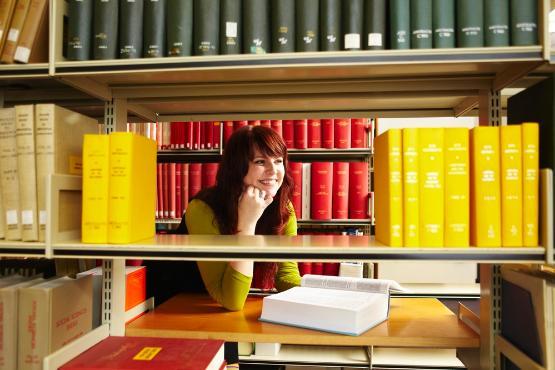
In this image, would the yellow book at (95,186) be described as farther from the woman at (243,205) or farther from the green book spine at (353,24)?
the green book spine at (353,24)

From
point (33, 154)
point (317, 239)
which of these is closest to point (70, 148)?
point (33, 154)

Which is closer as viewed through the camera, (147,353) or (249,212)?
(147,353)

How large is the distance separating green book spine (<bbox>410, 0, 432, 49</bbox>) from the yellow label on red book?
972 mm

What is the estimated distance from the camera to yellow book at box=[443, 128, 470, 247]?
94cm

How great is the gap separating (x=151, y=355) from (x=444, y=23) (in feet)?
3.47

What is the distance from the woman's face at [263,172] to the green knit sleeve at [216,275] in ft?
0.82

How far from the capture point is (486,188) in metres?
0.94

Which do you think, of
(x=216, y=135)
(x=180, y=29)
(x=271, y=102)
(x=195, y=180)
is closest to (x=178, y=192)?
(x=195, y=180)

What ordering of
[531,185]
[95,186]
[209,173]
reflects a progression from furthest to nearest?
[209,173]
[95,186]
[531,185]

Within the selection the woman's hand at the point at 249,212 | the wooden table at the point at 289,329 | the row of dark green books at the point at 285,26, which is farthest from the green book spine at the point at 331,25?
the wooden table at the point at 289,329

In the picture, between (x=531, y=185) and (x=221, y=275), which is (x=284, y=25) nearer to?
(x=531, y=185)

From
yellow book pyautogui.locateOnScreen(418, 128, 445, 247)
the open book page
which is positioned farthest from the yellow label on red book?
yellow book pyautogui.locateOnScreen(418, 128, 445, 247)

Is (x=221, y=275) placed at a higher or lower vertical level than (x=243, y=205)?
lower

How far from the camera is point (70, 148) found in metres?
1.10
